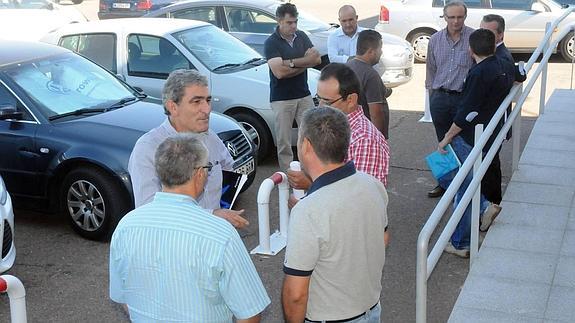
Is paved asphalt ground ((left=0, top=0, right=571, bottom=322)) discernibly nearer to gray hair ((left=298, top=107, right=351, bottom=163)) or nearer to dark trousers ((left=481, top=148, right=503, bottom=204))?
dark trousers ((left=481, top=148, right=503, bottom=204))

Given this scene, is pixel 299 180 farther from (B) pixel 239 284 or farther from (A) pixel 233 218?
(B) pixel 239 284

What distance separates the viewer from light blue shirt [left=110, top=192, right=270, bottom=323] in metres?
3.12

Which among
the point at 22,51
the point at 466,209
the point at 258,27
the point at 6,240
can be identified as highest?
the point at 22,51

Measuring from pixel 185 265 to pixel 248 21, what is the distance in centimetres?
997

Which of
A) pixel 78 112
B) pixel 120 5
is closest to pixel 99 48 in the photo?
pixel 78 112

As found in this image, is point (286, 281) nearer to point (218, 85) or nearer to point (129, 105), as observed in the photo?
point (129, 105)

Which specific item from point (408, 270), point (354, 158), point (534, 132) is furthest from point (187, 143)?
point (534, 132)

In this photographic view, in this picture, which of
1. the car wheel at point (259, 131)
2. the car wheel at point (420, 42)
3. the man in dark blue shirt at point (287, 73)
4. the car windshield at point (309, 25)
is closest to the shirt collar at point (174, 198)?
the man in dark blue shirt at point (287, 73)

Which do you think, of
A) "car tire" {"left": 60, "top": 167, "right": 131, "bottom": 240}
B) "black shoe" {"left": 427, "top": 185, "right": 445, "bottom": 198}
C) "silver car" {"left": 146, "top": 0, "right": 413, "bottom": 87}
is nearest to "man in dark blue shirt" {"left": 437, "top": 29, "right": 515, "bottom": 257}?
"black shoe" {"left": 427, "top": 185, "right": 445, "bottom": 198}

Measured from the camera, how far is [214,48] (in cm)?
993

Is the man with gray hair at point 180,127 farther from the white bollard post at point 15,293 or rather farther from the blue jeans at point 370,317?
the blue jeans at point 370,317

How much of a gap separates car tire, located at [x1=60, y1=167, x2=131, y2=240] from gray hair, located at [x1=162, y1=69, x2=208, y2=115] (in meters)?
2.61

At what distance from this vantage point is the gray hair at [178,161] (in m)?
3.26

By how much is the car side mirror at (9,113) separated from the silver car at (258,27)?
5.48m
